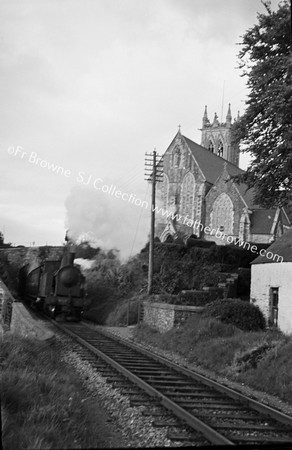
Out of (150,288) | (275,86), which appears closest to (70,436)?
(275,86)

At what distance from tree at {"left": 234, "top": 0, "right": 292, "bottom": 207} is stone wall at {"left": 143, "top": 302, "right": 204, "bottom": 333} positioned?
786cm

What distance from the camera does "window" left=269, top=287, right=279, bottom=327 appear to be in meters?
19.7

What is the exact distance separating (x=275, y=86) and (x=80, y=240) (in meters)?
25.2

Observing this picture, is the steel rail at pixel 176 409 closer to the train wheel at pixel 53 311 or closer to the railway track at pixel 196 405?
the railway track at pixel 196 405

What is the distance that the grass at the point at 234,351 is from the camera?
35.0 ft

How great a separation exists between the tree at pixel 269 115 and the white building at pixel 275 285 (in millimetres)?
8512

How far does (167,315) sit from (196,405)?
37.2ft

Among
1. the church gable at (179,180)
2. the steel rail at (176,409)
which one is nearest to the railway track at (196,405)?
the steel rail at (176,409)

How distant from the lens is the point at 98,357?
503 inches

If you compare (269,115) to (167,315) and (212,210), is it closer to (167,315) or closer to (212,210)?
(167,315)

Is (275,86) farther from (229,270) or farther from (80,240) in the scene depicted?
(80,240)

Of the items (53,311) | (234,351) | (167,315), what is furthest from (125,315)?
(234,351)

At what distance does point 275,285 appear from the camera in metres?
20.1

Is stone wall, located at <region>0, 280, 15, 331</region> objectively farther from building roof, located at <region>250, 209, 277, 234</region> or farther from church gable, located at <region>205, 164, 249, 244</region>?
building roof, located at <region>250, 209, 277, 234</region>
